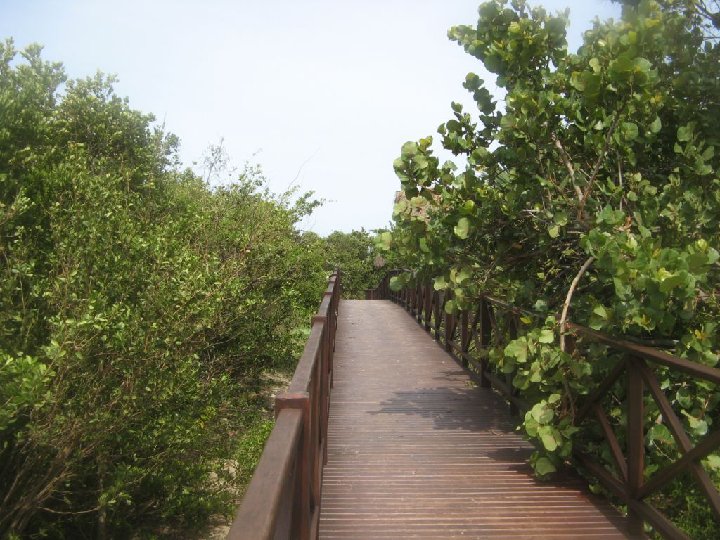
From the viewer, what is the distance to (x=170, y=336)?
611 cm

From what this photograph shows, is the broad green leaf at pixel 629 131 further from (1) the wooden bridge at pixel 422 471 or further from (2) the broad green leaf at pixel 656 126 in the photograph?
(1) the wooden bridge at pixel 422 471

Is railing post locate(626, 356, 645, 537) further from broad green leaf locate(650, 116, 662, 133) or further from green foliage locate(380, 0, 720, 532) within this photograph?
broad green leaf locate(650, 116, 662, 133)

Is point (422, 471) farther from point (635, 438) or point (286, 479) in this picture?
point (286, 479)

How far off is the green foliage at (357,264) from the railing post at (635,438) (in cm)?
2903

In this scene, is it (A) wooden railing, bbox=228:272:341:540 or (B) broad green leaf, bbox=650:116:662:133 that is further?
(B) broad green leaf, bbox=650:116:662:133

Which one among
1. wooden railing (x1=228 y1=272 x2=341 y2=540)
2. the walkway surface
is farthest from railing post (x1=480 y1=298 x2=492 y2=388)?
wooden railing (x1=228 y1=272 x2=341 y2=540)

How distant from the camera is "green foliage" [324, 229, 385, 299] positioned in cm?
3359

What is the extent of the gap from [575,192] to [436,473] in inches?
85.9

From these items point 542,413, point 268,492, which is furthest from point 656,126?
point 268,492

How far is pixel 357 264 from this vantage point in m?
33.6

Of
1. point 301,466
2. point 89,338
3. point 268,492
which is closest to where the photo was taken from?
point 268,492

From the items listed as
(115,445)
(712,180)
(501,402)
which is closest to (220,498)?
(115,445)

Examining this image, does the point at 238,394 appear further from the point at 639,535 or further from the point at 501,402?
the point at 639,535

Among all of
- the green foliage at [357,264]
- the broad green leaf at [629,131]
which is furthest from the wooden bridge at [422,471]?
the green foliage at [357,264]
